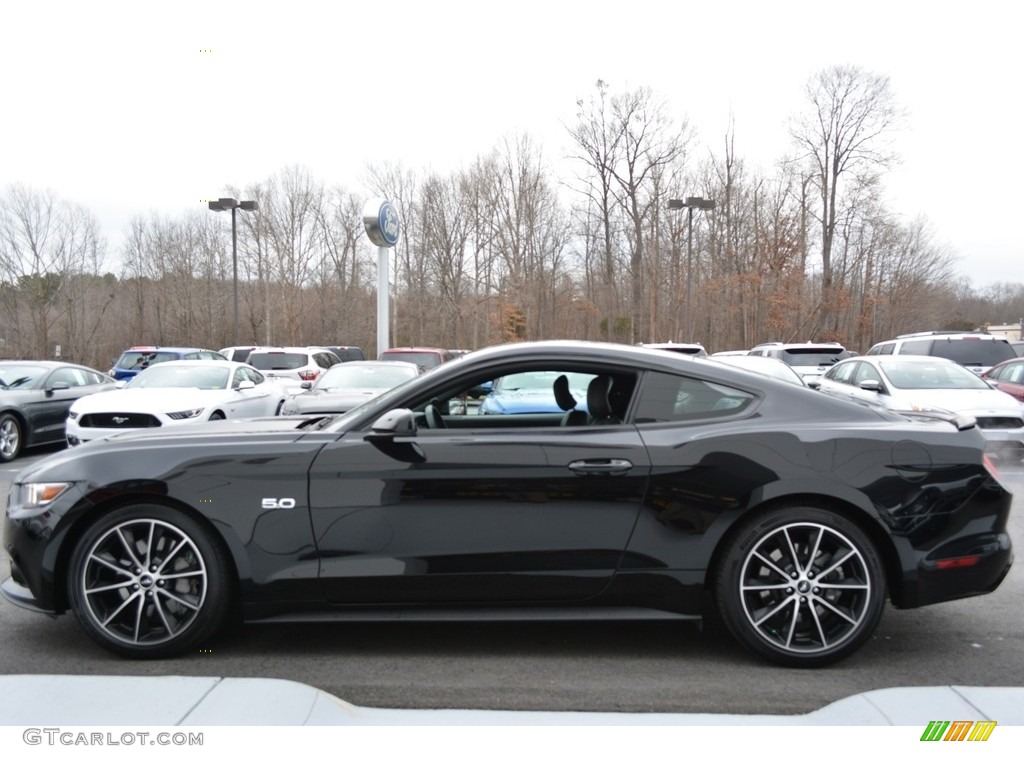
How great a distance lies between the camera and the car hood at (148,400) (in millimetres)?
9414

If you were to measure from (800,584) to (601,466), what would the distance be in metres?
1.09

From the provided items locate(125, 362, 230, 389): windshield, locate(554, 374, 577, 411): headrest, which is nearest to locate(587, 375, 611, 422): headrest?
locate(554, 374, 577, 411): headrest

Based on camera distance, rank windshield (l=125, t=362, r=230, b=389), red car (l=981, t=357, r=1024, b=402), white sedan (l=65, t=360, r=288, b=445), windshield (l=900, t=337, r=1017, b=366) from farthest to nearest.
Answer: windshield (l=900, t=337, r=1017, b=366) < red car (l=981, t=357, r=1024, b=402) < windshield (l=125, t=362, r=230, b=389) < white sedan (l=65, t=360, r=288, b=445)

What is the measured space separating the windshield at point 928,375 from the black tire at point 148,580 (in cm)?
1032

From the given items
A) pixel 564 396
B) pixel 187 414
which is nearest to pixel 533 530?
pixel 564 396

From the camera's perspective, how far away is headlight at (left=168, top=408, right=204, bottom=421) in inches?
372

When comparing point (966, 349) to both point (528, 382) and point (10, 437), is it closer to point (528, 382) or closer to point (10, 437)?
point (528, 382)

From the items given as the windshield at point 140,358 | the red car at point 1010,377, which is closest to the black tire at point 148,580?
the red car at point 1010,377

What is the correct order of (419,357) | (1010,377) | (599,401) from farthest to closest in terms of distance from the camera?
(419,357)
(1010,377)
(599,401)

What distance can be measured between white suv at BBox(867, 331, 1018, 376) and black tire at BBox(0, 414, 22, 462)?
53.3 feet

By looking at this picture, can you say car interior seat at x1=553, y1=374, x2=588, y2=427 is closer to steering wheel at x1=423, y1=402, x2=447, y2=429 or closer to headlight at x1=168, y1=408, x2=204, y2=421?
steering wheel at x1=423, y1=402, x2=447, y2=429

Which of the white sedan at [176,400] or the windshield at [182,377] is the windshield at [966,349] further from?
the windshield at [182,377]

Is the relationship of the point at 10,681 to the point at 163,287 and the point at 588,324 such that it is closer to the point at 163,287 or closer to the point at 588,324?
the point at 588,324

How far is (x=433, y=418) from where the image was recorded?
3.96 m
